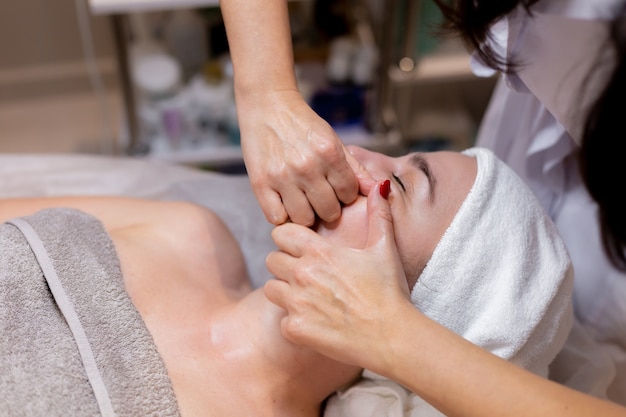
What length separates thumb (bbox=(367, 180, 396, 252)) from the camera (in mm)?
852

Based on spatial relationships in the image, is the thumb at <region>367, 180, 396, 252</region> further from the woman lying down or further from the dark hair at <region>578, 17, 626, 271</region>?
the dark hair at <region>578, 17, 626, 271</region>

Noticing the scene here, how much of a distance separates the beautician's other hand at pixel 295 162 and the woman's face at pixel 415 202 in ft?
0.10

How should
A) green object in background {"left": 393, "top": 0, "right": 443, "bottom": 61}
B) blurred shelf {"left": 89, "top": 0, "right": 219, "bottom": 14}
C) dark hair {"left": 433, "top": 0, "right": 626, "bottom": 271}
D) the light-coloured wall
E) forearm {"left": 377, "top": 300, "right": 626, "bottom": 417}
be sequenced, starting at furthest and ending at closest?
1. the light-coloured wall
2. green object in background {"left": 393, "top": 0, "right": 443, "bottom": 61}
3. blurred shelf {"left": 89, "top": 0, "right": 219, "bottom": 14}
4. dark hair {"left": 433, "top": 0, "right": 626, "bottom": 271}
5. forearm {"left": 377, "top": 300, "right": 626, "bottom": 417}

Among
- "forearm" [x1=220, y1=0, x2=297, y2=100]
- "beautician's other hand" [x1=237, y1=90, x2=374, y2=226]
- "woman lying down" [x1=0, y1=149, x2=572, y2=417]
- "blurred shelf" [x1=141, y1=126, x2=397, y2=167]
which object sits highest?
"forearm" [x1=220, y1=0, x2=297, y2=100]

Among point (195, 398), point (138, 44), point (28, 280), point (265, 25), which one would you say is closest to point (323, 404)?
point (195, 398)

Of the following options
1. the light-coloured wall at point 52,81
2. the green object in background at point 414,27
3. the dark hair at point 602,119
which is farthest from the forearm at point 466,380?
the light-coloured wall at point 52,81

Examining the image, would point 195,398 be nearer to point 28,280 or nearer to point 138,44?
point 28,280

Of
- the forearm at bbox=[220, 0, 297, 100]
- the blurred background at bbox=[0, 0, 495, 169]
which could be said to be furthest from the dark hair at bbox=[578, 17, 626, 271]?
the blurred background at bbox=[0, 0, 495, 169]

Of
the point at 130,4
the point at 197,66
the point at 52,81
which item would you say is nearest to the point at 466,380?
the point at 130,4

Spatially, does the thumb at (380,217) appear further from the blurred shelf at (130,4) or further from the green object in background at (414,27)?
the green object in background at (414,27)

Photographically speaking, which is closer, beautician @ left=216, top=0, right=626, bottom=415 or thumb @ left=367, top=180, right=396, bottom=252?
beautician @ left=216, top=0, right=626, bottom=415

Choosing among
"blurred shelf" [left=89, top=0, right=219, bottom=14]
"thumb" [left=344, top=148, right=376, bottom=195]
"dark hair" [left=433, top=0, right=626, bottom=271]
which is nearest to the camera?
"dark hair" [left=433, top=0, right=626, bottom=271]

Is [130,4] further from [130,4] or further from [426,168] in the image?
[426,168]

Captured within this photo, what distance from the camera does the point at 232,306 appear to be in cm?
108
